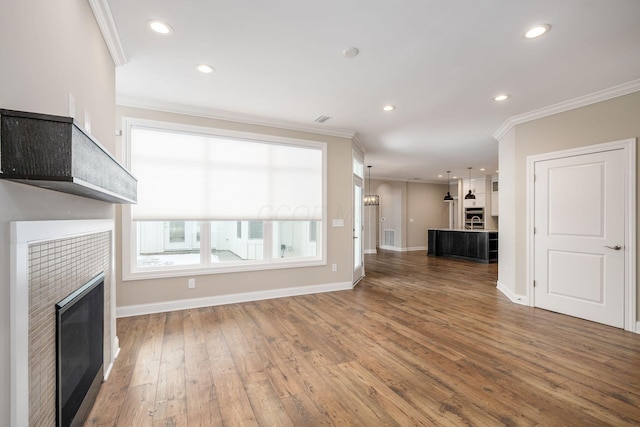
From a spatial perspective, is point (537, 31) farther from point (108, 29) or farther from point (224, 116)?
point (224, 116)

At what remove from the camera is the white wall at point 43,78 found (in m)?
0.98

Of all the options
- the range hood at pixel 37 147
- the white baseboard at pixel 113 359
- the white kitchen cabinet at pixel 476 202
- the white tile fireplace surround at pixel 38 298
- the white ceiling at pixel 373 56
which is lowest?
the white baseboard at pixel 113 359

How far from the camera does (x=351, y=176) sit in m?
5.08

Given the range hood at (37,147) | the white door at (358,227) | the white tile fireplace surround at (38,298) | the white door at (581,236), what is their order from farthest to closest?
the white door at (358,227) < the white door at (581,236) < the white tile fireplace surround at (38,298) < the range hood at (37,147)

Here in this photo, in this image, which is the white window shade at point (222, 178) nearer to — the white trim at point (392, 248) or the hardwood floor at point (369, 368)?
the hardwood floor at point (369, 368)

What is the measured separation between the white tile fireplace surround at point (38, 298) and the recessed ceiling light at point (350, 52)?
2356 millimetres

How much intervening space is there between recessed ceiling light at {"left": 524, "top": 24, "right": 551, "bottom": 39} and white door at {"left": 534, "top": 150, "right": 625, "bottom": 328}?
2084mm

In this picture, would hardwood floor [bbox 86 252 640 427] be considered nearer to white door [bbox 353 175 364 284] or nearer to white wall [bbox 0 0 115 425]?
white wall [bbox 0 0 115 425]

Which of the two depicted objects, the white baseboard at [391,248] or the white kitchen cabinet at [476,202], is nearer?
the white kitchen cabinet at [476,202]

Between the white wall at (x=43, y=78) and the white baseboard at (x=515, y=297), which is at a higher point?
the white wall at (x=43, y=78)

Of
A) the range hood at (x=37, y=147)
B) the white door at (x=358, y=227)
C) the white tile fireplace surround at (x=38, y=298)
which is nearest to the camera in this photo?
the range hood at (x=37, y=147)

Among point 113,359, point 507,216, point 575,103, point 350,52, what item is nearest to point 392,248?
point 507,216

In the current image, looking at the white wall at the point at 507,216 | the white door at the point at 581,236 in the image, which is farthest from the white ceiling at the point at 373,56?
the white door at the point at 581,236

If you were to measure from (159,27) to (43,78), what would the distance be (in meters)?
1.31
